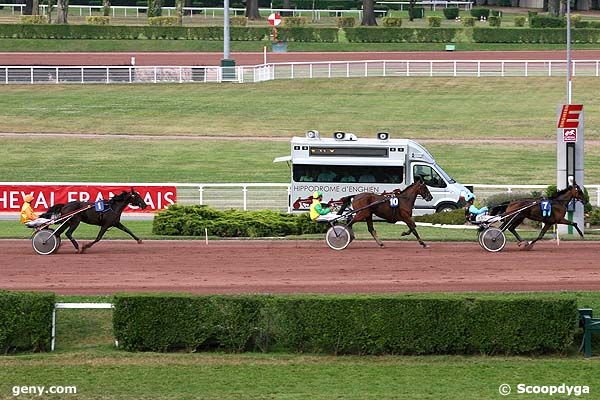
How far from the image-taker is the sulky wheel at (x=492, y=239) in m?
23.7

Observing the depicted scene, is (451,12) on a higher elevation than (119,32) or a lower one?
higher

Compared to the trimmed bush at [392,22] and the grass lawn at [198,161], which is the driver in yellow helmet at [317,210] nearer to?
the grass lawn at [198,161]

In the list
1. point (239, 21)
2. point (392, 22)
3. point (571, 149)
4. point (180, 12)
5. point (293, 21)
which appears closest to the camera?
point (571, 149)

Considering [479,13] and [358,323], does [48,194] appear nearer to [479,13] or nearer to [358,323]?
[358,323]

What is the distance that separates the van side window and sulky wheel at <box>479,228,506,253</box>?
24.9 ft

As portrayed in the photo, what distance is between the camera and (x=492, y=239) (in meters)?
23.8

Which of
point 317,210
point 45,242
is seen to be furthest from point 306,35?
point 45,242

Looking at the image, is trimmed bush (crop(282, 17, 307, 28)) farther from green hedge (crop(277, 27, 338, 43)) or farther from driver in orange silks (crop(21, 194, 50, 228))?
driver in orange silks (crop(21, 194, 50, 228))

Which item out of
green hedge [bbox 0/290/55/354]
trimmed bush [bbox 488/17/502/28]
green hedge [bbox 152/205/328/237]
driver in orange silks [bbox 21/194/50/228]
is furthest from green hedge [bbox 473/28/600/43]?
green hedge [bbox 0/290/55/354]

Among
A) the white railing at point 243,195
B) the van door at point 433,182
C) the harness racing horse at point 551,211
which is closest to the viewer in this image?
the harness racing horse at point 551,211

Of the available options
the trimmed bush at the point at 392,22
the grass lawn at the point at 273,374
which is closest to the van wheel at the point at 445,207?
the grass lawn at the point at 273,374

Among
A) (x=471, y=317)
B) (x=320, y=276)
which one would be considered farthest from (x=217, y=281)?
(x=471, y=317)

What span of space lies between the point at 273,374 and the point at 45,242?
8839 millimetres

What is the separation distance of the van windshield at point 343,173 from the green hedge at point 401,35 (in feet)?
129
